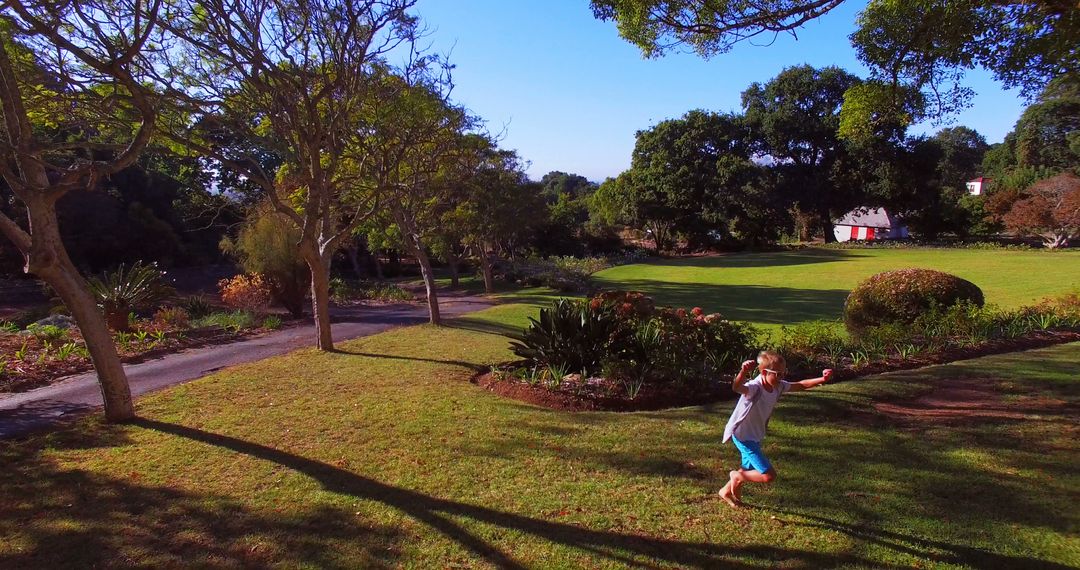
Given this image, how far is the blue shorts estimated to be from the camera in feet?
13.4

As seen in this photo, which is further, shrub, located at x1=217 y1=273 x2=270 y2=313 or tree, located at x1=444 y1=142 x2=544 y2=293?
tree, located at x1=444 y1=142 x2=544 y2=293

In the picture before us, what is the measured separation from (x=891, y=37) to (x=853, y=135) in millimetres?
1620

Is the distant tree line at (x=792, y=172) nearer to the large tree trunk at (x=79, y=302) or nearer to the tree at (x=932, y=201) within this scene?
the tree at (x=932, y=201)

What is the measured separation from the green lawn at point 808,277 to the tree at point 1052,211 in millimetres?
2904

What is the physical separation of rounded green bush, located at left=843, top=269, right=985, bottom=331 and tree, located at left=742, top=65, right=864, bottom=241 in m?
34.4

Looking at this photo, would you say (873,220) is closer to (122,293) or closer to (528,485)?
(122,293)

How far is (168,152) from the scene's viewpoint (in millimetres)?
8641

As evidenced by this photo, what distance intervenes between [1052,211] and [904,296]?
112ft

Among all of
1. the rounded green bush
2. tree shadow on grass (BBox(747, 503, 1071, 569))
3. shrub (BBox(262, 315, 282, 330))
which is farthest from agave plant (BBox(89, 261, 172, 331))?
the rounded green bush

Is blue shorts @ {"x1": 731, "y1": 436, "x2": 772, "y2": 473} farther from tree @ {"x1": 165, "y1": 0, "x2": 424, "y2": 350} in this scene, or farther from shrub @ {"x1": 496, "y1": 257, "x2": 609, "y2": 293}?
shrub @ {"x1": 496, "y1": 257, "x2": 609, "y2": 293}

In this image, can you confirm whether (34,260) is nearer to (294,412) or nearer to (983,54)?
(294,412)

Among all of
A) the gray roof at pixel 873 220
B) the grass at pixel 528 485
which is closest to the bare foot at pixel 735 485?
the grass at pixel 528 485

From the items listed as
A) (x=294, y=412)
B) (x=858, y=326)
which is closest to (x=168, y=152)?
(x=294, y=412)

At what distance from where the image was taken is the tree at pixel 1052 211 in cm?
3488
